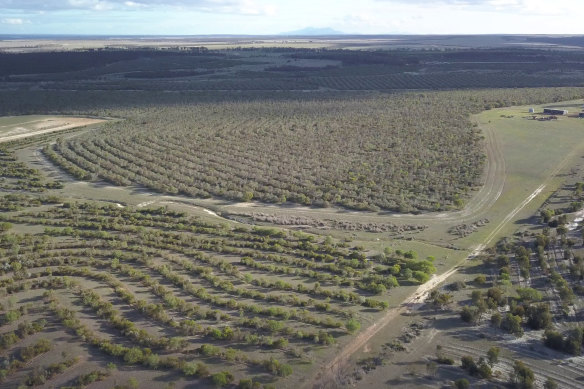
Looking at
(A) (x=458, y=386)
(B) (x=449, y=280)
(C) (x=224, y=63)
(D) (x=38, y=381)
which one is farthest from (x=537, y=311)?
(C) (x=224, y=63)

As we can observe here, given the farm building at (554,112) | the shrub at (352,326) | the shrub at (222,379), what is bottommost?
the shrub at (222,379)

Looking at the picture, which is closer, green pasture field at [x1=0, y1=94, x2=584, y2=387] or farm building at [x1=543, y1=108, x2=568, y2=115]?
green pasture field at [x1=0, y1=94, x2=584, y2=387]

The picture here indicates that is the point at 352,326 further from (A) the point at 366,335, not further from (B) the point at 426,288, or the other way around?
(B) the point at 426,288

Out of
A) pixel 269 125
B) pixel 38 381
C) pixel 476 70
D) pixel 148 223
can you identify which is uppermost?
pixel 476 70

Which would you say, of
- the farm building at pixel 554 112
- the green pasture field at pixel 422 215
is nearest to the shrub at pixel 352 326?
the green pasture field at pixel 422 215

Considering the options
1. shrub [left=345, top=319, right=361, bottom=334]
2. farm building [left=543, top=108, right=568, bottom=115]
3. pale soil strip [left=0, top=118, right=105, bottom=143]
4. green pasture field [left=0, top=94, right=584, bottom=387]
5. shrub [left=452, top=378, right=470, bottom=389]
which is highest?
farm building [left=543, top=108, right=568, bottom=115]

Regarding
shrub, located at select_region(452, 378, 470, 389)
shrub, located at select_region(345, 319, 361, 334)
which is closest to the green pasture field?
shrub, located at select_region(345, 319, 361, 334)

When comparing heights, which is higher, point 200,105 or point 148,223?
point 200,105

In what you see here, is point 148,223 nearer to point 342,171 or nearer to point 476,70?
point 342,171

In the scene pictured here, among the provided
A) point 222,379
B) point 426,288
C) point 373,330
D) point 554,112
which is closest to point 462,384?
point 373,330

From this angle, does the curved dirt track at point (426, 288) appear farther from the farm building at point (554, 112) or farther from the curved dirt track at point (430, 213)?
the farm building at point (554, 112)

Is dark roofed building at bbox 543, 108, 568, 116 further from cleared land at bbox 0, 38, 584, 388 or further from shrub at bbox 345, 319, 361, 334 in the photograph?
shrub at bbox 345, 319, 361, 334
